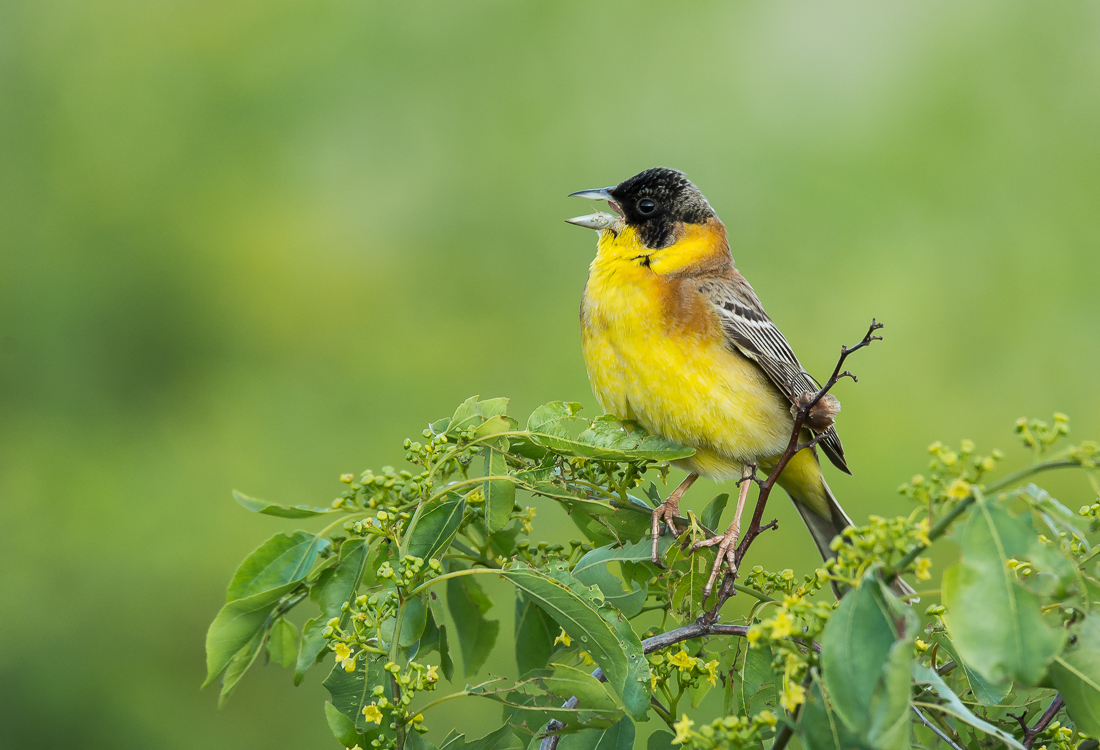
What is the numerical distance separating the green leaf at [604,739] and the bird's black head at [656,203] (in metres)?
1.72

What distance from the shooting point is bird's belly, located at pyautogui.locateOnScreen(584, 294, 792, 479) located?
2627 mm

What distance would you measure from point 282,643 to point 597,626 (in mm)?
729

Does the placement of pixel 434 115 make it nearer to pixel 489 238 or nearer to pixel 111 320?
pixel 489 238

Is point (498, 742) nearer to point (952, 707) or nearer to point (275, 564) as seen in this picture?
point (275, 564)

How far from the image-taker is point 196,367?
741 centimetres

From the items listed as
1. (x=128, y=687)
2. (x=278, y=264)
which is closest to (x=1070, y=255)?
(x=278, y=264)

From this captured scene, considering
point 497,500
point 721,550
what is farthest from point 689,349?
point 497,500

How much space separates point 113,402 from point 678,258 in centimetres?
575

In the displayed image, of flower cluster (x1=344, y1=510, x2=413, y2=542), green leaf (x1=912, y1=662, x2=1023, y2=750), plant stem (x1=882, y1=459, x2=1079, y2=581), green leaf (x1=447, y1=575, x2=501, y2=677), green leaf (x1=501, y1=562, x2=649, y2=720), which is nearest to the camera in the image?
plant stem (x1=882, y1=459, x2=1079, y2=581)

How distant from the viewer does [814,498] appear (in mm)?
3049

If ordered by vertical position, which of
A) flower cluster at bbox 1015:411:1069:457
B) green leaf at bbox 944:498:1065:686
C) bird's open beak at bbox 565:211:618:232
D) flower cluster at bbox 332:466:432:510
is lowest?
flower cluster at bbox 332:466:432:510

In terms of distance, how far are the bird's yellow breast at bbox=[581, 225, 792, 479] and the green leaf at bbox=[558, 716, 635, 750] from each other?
41.8 inches

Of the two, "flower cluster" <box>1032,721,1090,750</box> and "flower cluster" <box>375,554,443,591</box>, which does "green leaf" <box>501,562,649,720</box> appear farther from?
"flower cluster" <box>1032,721,1090,750</box>

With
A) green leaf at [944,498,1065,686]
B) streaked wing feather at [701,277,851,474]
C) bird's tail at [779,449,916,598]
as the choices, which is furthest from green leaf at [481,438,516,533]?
bird's tail at [779,449,916,598]
